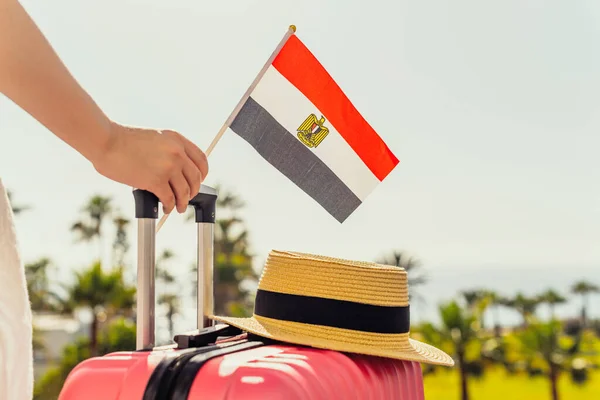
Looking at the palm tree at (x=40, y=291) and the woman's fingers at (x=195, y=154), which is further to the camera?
the palm tree at (x=40, y=291)

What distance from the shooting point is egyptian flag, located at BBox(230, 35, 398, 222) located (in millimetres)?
1651

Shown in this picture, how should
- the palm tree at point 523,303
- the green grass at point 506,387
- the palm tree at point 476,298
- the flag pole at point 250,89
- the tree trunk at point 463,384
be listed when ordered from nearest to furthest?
1. the flag pole at point 250,89
2. the tree trunk at point 463,384
3. the green grass at point 506,387
4. the palm tree at point 476,298
5. the palm tree at point 523,303

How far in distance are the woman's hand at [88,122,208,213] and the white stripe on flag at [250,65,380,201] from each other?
646 mm

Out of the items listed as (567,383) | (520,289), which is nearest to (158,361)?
(567,383)

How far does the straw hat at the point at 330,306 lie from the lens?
1248mm

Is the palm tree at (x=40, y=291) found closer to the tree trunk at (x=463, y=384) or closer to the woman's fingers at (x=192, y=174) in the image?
the tree trunk at (x=463, y=384)

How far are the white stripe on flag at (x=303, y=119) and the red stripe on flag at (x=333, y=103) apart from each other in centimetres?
1

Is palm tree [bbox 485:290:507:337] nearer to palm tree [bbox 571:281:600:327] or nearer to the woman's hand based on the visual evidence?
palm tree [bbox 571:281:600:327]

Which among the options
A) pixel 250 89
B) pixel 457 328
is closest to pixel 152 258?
pixel 250 89

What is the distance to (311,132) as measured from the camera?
1727mm

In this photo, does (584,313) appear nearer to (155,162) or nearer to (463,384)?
(463,384)

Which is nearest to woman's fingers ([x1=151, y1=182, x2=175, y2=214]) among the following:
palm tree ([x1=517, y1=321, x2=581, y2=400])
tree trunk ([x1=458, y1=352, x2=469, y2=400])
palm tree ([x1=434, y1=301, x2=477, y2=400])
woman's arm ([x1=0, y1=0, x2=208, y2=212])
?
woman's arm ([x1=0, y1=0, x2=208, y2=212])

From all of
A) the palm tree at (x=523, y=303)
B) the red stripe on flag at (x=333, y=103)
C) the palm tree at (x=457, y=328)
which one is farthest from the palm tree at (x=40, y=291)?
the red stripe on flag at (x=333, y=103)

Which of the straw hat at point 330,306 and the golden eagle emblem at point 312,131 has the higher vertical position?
the golden eagle emblem at point 312,131
